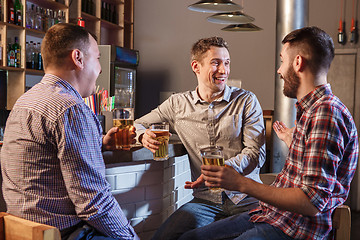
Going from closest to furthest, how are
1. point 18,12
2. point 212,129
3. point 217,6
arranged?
point 212,129 < point 217,6 < point 18,12

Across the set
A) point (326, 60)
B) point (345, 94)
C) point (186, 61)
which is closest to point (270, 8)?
point (186, 61)

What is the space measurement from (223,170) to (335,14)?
5512 millimetres

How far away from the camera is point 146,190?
2.04m

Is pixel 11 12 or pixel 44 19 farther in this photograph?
pixel 44 19

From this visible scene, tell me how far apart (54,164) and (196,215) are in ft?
2.56

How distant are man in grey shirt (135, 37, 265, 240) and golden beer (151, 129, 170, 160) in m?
0.02

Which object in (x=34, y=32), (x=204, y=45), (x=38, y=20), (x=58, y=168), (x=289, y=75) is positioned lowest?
(x=58, y=168)

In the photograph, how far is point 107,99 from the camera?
10.6 ft

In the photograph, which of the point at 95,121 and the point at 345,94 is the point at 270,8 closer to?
the point at 345,94

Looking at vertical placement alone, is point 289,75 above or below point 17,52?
below

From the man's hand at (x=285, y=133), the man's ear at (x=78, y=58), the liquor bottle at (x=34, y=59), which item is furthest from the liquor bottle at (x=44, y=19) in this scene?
the man's hand at (x=285, y=133)

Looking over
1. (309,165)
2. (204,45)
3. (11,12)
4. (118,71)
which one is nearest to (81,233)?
(309,165)

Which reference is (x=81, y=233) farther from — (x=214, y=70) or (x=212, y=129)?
(x=214, y=70)

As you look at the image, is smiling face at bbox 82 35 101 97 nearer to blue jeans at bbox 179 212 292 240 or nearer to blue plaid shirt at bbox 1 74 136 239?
blue plaid shirt at bbox 1 74 136 239
